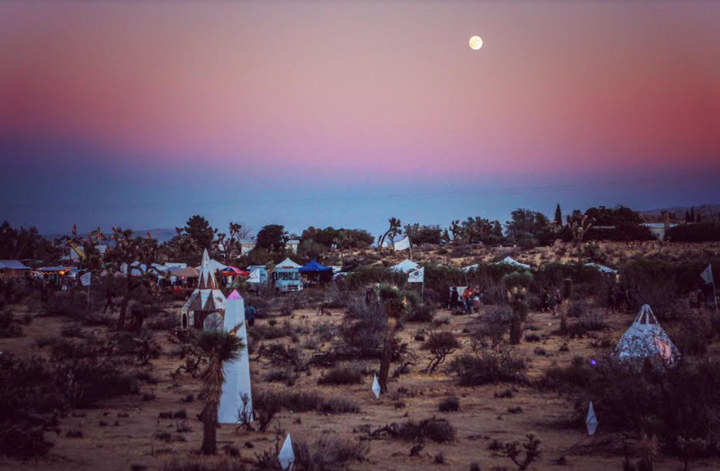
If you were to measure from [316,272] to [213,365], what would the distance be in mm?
53530

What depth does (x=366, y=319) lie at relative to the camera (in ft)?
95.1

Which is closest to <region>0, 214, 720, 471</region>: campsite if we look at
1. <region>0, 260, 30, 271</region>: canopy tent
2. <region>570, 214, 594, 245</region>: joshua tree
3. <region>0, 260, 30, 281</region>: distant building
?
<region>0, 260, 30, 271</region>: canopy tent

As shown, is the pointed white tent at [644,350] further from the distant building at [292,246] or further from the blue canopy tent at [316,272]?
the distant building at [292,246]

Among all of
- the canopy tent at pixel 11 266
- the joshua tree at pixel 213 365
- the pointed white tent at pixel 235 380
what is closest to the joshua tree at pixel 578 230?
the canopy tent at pixel 11 266

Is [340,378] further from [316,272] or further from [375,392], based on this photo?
[316,272]

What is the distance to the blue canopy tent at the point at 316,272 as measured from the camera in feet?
205

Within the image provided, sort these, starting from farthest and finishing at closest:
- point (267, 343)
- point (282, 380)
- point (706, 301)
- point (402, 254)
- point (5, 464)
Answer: point (402, 254)
point (706, 301)
point (267, 343)
point (282, 380)
point (5, 464)

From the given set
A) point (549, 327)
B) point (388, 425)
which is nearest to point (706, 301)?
point (549, 327)

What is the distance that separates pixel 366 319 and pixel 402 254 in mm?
67031

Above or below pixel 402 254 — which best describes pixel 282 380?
below

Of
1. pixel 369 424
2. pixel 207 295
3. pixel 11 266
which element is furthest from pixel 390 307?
pixel 11 266

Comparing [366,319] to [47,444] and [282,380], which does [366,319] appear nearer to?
[282,380]

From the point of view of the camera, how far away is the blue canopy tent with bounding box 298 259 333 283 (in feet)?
205

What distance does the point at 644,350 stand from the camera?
1498 cm
